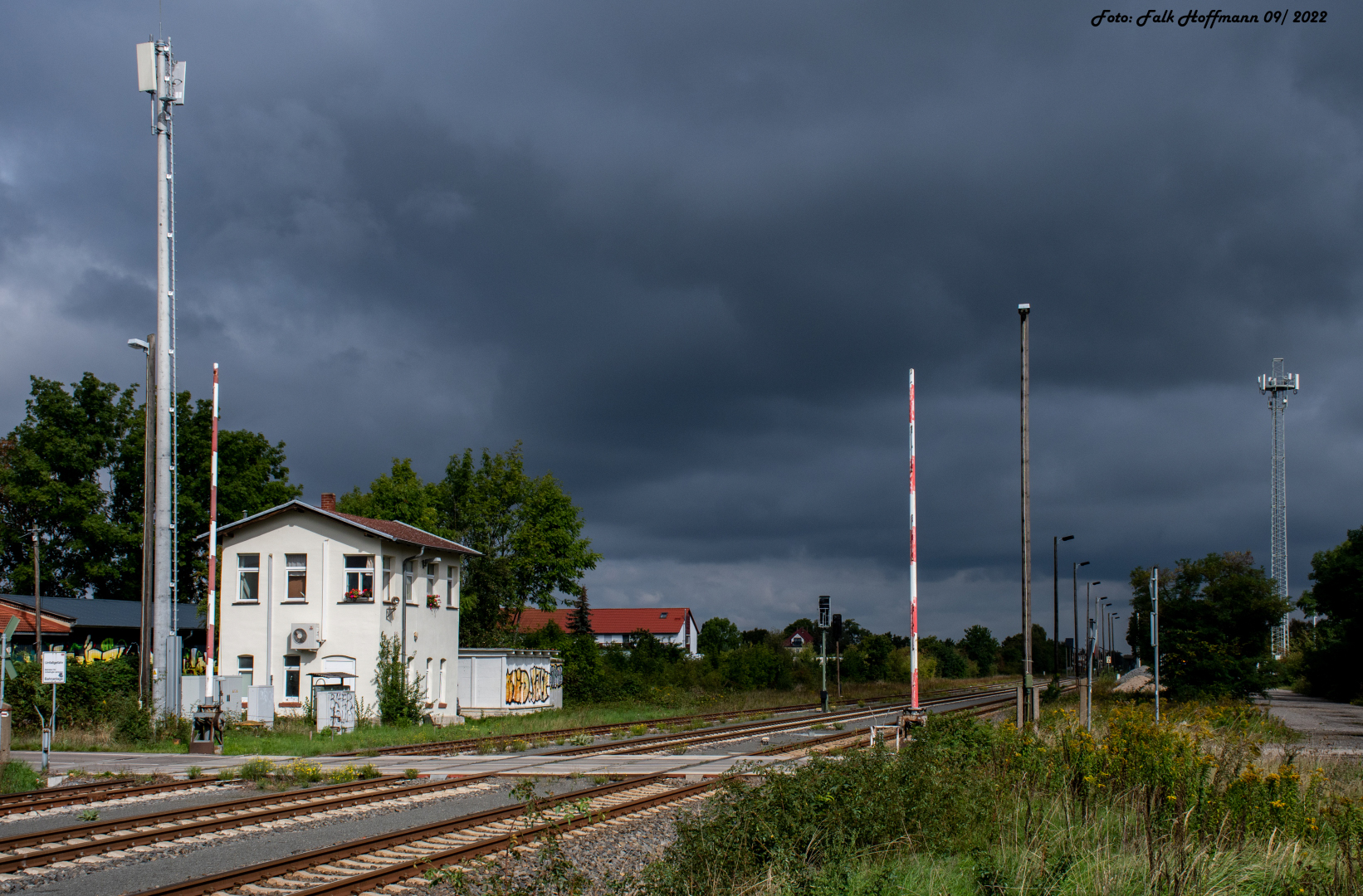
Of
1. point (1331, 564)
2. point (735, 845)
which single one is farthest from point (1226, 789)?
point (1331, 564)

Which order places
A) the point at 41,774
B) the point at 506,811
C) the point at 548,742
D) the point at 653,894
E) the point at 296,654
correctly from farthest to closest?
the point at 296,654 → the point at 548,742 → the point at 41,774 → the point at 506,811 → the point at 653,894

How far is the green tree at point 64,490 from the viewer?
49625 mm

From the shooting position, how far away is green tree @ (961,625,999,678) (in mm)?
118000

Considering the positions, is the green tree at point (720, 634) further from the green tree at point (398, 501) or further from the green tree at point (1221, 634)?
the green tree at point (1221, 634)

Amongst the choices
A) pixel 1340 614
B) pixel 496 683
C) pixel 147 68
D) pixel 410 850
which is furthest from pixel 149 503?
pixel 1340 614

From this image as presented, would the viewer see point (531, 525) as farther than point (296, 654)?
Yes

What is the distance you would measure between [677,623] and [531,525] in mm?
63259

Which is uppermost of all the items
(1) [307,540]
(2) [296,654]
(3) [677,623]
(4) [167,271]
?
(4) [167,271]

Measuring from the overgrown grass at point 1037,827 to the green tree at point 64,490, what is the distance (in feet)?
163

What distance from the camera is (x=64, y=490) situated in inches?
1971

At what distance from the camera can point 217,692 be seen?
29.0 m

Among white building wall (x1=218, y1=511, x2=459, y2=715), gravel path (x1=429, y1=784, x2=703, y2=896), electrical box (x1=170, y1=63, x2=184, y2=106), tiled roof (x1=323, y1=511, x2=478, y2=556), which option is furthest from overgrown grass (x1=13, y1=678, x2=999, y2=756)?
electrical box (x1=170, y1=63, x2=184, y2=106)

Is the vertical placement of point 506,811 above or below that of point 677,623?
above

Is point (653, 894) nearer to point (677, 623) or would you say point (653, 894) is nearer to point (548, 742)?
point (548, 742)
